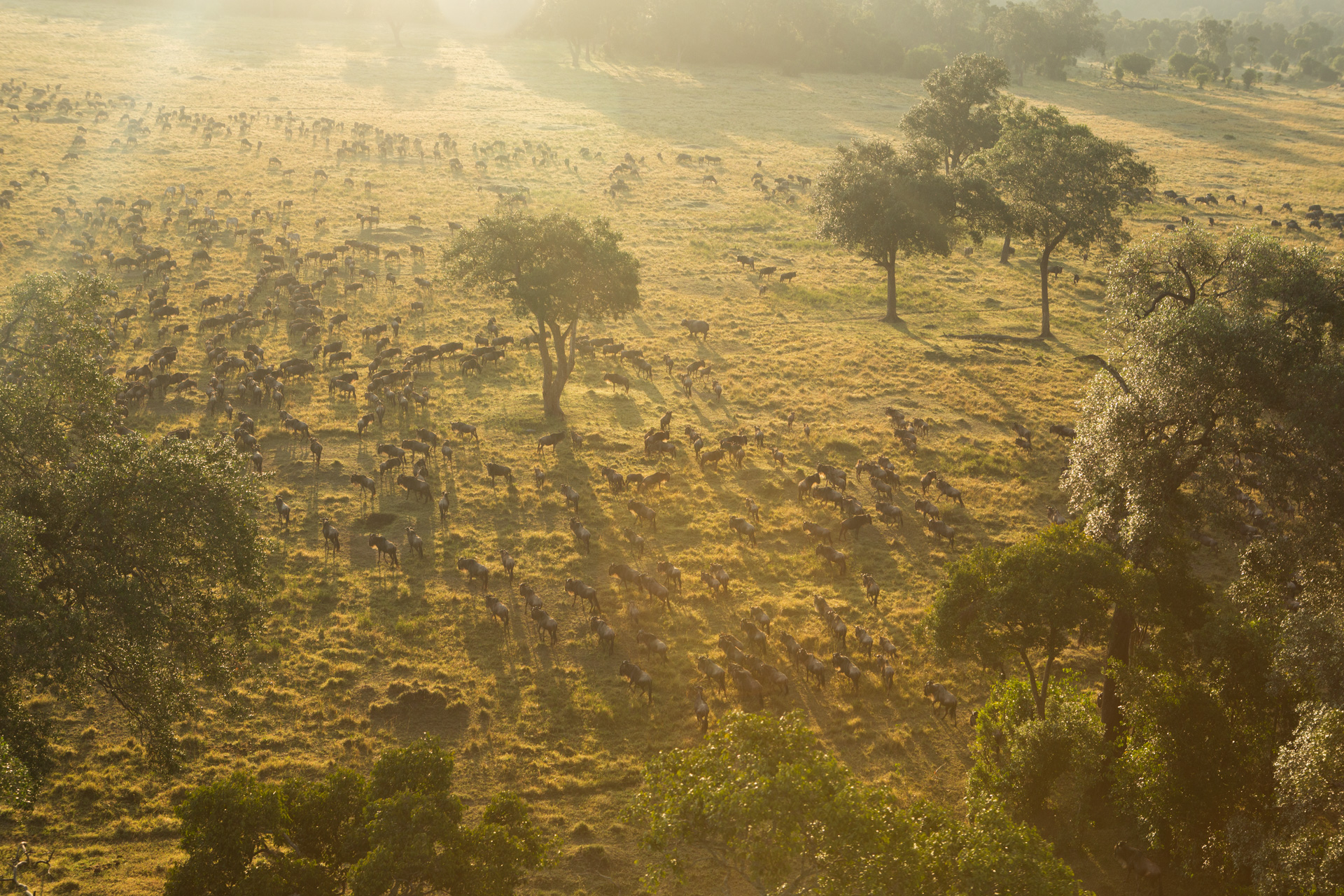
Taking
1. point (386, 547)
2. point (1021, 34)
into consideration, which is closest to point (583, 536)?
point (386, 547)

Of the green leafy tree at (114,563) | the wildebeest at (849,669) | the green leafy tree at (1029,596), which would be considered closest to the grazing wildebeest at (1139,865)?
the green leafy tree at (1029,596)

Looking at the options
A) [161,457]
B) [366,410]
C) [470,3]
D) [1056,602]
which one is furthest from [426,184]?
[470,3]

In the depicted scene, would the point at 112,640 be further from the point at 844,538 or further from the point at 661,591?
the point at 844,538

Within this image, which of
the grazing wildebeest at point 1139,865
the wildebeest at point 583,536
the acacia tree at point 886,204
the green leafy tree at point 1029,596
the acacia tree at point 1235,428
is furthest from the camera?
the acacia tree at point 886,204

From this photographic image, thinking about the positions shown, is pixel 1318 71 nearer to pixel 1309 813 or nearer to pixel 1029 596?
pixel 1029 596

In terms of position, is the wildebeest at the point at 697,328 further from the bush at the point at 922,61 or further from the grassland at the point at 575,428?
the bush at the point at 922,61
